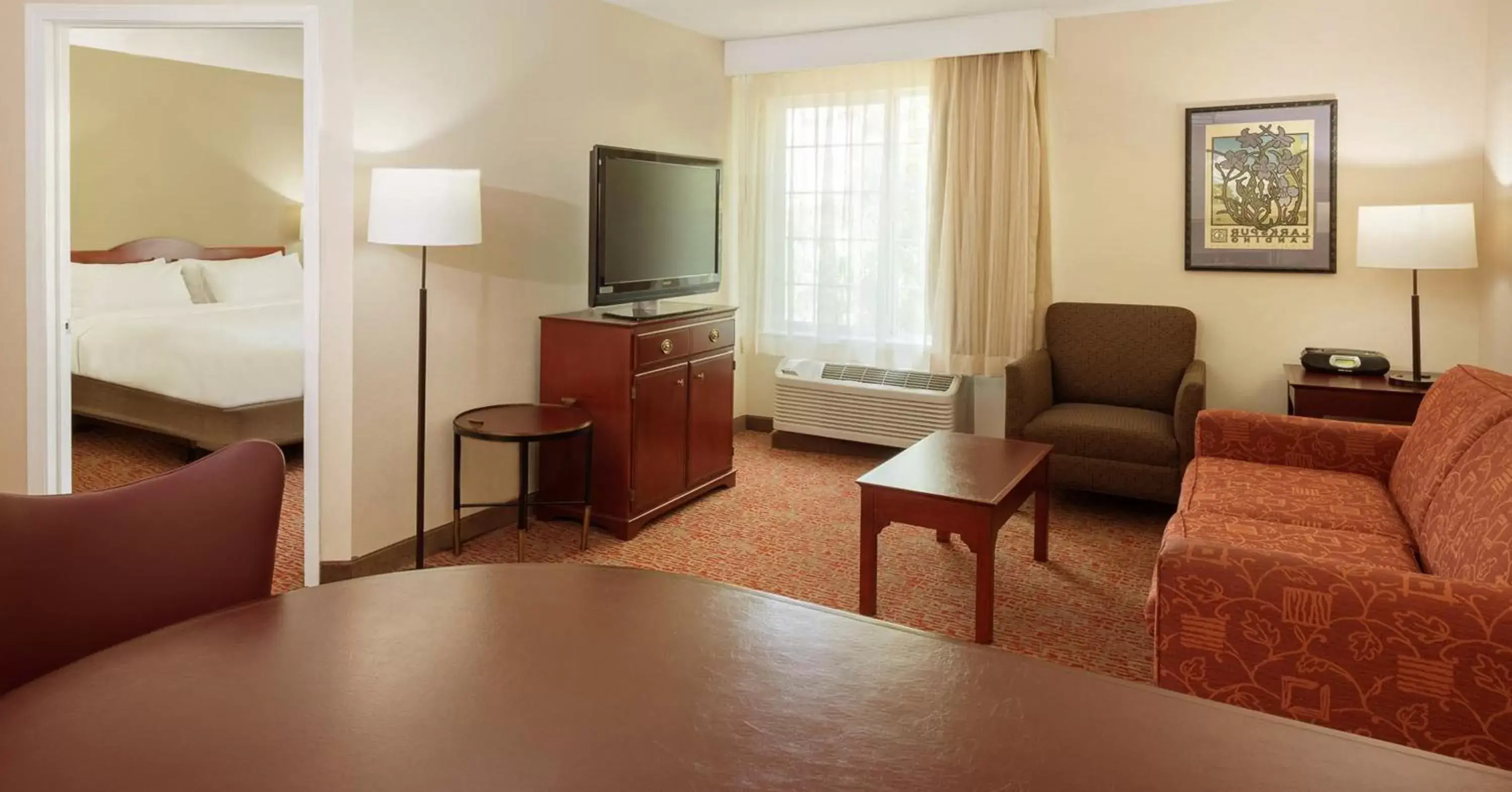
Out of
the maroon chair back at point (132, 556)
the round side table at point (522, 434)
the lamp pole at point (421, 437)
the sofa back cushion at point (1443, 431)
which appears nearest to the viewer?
the maroon chair back at point (132, 556)

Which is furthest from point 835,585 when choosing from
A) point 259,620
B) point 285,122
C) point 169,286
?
point 285,122

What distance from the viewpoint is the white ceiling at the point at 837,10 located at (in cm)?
485

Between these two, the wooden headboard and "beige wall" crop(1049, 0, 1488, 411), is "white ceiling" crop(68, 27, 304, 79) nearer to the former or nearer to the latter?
the wooden headboard

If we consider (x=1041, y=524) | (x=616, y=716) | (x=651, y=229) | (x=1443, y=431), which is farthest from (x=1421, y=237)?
(x=616, y=716)

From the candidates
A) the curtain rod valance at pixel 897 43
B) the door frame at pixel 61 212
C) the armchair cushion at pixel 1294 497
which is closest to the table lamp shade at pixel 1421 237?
the armchair cushion at pixel 1294 497

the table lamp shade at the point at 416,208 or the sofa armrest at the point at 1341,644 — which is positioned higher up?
the table lamp shade at the point at 416,208

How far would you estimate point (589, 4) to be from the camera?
4.68 m

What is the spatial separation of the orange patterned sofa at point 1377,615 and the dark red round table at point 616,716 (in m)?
1.17

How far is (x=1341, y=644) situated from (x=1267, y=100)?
3588 mm

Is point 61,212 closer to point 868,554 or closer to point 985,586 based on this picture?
point 868,554

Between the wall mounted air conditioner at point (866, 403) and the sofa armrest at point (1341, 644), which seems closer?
the sofa armrest at point (1341, 644)

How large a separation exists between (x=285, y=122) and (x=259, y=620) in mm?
7246

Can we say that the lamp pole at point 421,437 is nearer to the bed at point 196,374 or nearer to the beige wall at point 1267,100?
the bed at point 196,374

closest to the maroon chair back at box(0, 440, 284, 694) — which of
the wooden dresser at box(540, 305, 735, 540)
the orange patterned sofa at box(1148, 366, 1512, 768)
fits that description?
the orange patterned sofa at box(1148, 366, 1512, 768)
